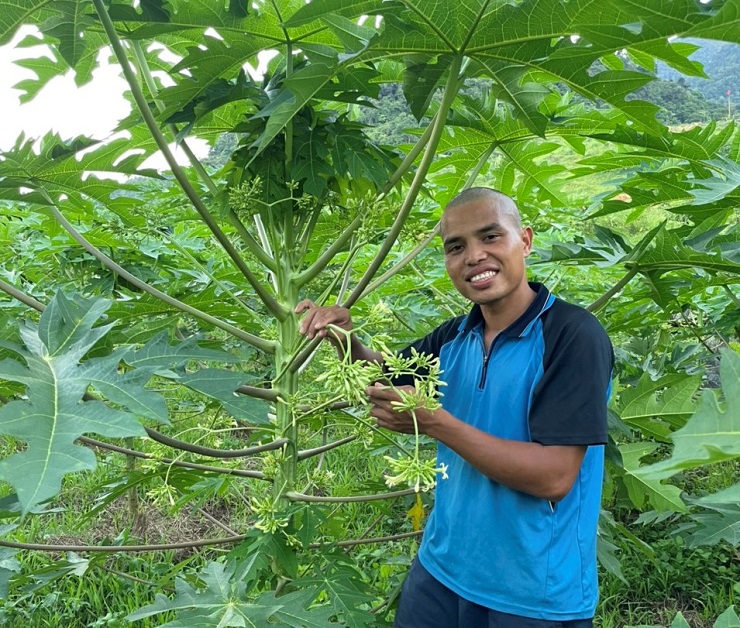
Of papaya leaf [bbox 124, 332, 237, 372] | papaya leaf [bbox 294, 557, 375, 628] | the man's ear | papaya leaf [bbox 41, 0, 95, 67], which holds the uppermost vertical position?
papaya leaf [bbox 41, 0, 95, 67]

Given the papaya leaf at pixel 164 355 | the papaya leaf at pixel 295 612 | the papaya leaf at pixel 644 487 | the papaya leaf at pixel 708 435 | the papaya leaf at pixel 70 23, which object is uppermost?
the papaya leaf at pixel 70 23

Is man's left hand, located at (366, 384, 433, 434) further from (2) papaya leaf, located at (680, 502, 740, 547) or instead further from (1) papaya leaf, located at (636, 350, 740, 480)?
(2) papaya leaf, located at (680, 502, 740, 547)

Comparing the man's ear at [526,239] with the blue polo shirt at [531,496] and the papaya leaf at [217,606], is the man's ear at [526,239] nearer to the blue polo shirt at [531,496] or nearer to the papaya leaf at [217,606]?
the blue polo shirt at [531,496]

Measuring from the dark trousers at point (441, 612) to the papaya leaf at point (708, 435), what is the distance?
105 cm

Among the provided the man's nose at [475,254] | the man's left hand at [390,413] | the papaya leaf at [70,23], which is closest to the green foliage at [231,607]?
the man's left hand at [390,413]

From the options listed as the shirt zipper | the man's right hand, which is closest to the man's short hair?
the shirt zipper

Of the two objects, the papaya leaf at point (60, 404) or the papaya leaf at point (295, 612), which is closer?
the papaya leaf at point (60, 404)

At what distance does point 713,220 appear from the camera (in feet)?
6.32

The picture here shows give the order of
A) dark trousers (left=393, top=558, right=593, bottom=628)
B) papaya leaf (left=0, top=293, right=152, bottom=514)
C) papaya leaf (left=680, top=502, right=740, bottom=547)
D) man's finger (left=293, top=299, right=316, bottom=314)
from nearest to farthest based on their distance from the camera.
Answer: papaya leaf (left=0, top=293, right=152, bottom=514) < dark trousers (left=393, top=558, right=593, bottom=628) < man's finger (left=293, top=299, right=316, bottom=314) < papaya leaf (left=680, top=502, right=740, bottom=547)

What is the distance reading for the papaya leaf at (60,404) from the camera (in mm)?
832

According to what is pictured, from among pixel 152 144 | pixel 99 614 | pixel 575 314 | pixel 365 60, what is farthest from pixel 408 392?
pixel 99 614

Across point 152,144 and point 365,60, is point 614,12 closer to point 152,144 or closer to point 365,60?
point 365,60

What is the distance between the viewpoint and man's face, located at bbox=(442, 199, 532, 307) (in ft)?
5.54

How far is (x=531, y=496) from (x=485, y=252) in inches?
23.0
